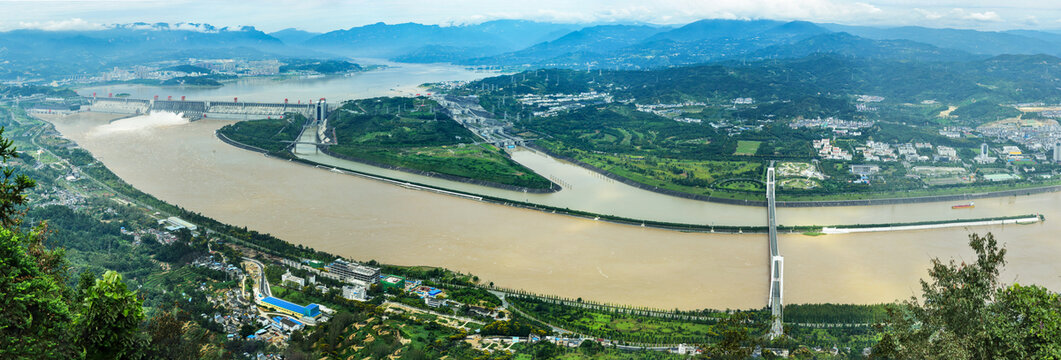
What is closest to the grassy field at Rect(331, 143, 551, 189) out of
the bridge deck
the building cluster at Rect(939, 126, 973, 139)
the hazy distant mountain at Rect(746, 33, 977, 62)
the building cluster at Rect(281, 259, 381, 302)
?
the bridge deck

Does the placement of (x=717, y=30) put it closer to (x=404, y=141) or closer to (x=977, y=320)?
(x=404, y=141)

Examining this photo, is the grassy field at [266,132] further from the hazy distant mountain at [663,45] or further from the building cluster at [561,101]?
the hazy distant mountain at [663,45]

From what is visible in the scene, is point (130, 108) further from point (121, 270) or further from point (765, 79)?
point (765, 79)

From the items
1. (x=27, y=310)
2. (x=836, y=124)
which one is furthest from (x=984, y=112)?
(x=27, y=310)

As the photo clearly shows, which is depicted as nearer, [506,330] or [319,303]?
[506,330]

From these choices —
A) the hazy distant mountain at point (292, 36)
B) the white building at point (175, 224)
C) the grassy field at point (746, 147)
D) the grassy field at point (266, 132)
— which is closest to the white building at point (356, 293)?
the white building at point (175, 224)

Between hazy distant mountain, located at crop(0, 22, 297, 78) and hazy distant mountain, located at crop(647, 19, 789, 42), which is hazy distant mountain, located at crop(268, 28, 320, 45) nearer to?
hazy distant mountain, located at crop(0, 22, 297, 78)
